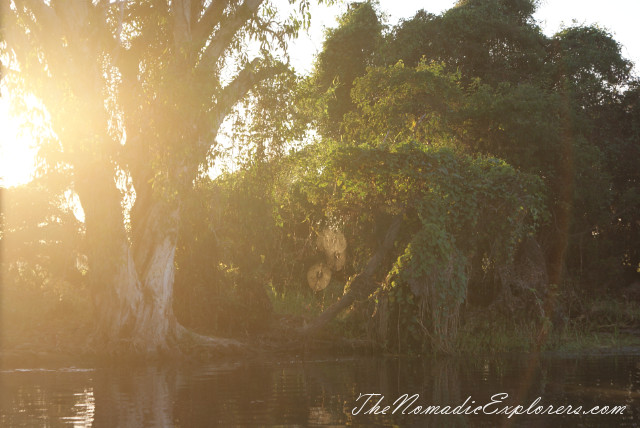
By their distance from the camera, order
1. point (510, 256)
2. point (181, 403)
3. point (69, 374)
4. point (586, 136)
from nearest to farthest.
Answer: point (181, 403) → point (69, 374) → point (510, 256) → point (586, 136)

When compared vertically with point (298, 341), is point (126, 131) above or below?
above

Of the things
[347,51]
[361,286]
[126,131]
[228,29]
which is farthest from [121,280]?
[347,51]

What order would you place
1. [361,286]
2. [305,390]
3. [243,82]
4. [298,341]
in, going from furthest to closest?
[361,286] → [298,341] → [243,82] → [305,390]

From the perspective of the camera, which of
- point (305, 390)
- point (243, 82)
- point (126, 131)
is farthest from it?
point (243, 82)

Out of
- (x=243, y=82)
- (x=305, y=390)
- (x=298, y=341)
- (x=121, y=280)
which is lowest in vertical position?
(x=305, y=390)

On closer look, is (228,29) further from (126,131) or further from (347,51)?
(347,51)

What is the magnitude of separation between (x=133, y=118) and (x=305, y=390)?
9.62m

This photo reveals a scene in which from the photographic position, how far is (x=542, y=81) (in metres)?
34.3

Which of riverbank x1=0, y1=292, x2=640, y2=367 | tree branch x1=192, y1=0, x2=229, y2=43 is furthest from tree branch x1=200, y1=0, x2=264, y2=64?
riverbank x1=0, y1=292, x2=640, y2=367

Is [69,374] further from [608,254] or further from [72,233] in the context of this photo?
[608,254]

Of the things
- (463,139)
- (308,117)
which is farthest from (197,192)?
(463,139)

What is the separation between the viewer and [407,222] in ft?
68.0

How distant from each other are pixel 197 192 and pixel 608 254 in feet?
68.4

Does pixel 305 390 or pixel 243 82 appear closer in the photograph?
pixel 305 390
